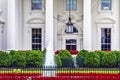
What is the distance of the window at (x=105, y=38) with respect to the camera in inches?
1973

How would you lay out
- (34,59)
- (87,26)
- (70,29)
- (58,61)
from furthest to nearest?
(70,29) → (87,26) → (34,59) → (58,61)

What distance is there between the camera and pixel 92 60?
41719mm

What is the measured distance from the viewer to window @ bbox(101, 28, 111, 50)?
50.1 m

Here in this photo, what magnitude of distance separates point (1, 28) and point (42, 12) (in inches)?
173

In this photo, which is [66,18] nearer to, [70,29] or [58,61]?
[70,29]

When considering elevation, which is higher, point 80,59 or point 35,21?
point 35,21

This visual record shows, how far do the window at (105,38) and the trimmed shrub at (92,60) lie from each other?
8.13 metres

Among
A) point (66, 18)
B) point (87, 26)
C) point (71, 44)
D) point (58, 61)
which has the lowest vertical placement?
point (58, 61)

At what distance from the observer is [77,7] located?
50.5 m

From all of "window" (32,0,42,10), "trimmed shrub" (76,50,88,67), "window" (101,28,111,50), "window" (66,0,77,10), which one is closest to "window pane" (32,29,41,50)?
"window" (32,0,42,10)

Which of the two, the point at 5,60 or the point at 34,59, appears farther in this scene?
the point at 5,60

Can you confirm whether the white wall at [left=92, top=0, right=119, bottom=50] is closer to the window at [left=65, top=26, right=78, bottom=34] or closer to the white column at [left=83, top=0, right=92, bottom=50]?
the window at [left=65, top=26, right=78, bottom=34]

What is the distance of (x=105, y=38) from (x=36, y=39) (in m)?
6.83

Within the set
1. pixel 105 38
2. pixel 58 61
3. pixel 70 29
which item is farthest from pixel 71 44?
pixel 58 61
